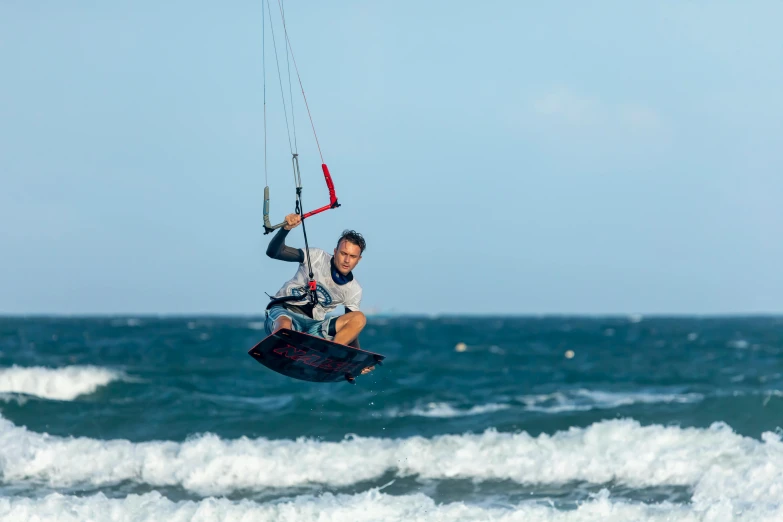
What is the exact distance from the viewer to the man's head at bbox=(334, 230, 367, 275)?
9234mm

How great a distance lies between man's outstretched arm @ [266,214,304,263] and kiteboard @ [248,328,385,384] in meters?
0.73

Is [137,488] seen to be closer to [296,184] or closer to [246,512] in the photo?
[246,512]

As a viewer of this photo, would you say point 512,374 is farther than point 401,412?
Yes

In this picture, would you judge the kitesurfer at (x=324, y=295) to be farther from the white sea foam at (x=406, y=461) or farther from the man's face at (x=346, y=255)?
the white sea foam at (x=406, y=461)

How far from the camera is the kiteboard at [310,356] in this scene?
943cm

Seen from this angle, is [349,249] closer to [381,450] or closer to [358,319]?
[358,319]

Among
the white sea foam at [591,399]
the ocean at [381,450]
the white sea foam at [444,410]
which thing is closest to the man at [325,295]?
the ocean at [381,450]

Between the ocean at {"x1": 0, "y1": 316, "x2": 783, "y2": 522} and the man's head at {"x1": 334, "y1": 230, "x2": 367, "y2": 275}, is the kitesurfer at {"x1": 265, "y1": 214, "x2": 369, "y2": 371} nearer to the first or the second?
the man's head at {"x1": 334, "y1": 230, "x2": 367, "y2": 275}

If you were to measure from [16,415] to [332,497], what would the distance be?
8744 mm

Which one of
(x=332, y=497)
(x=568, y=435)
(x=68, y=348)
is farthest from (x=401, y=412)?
(x=68, y=348)

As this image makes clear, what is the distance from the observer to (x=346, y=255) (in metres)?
9.24

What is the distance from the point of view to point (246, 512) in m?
11.7

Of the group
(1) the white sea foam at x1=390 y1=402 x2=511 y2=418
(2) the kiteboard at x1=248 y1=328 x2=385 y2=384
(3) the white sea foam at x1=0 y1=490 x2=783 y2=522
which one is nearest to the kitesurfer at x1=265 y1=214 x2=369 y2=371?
(2) the kiteboard at x1=248 y1=328 x2=385 y2=384

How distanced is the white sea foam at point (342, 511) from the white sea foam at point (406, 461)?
144cm
